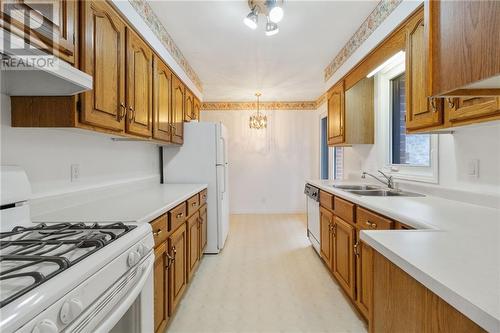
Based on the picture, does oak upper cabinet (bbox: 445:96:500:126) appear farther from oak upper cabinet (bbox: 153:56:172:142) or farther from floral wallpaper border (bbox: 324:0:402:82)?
oak upper cabinet (bbox: 153:56:172:142)

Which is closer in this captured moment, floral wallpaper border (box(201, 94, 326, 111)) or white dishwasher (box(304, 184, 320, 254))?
white dishwasher (box(304, 184, 320, 254))

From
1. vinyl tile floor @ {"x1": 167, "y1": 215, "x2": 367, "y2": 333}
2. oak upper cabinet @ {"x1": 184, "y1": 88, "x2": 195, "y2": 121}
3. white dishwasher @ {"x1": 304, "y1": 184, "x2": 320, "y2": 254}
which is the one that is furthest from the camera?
oak upper cabinet @ {"x1": 184, "y1": 88, "x2": 195, "y2": 121}

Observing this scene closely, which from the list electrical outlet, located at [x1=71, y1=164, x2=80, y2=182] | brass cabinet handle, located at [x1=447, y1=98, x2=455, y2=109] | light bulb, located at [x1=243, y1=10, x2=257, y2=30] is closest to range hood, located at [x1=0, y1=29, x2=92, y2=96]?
electrical outlet, located at [x1=71, y1=164, x2=80, y2=182]

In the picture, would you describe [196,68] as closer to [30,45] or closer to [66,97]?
[66,97]

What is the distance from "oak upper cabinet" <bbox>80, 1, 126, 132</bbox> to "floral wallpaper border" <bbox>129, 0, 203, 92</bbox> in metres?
0.43

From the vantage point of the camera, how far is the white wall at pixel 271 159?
545 cm

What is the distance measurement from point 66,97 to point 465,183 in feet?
7.62

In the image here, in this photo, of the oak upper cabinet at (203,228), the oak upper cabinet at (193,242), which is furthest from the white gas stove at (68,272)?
the oak upper cabinet at (203,228)

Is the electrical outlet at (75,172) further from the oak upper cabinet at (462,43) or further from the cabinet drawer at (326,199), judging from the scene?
the cabinet drawer at (326,199)

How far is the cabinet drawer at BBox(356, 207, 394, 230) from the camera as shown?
1434 mm

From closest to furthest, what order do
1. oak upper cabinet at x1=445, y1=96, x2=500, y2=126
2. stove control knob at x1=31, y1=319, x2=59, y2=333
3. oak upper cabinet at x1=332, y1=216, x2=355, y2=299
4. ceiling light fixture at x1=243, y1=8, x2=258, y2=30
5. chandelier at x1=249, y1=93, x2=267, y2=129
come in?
stove control knob at x1=31, y1=319, x2=59, y2=333 < oak upper cabinet at x1=445, y1=96, x2=500, y2=126 < oak upper cabinet at x1=332, y1=216, x2=355, y2=299 < ceiling light fixture at x1=243, y1=8, x2=258, y2=30 < chandelier at x1=249, y1=93, x2=267, y2=129

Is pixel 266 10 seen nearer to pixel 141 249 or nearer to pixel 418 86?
pixel 418 86

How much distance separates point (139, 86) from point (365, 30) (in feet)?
6.86

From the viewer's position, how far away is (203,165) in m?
3.17
